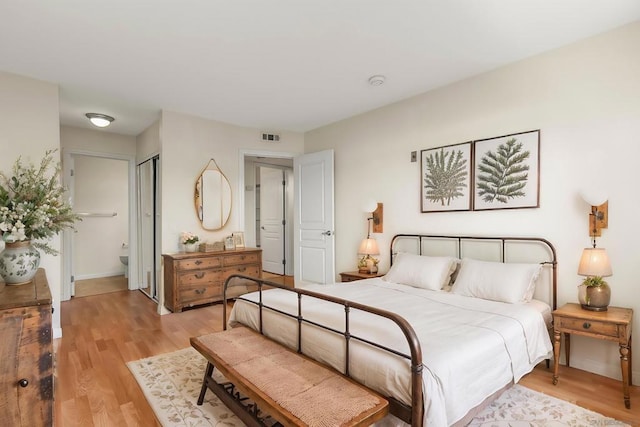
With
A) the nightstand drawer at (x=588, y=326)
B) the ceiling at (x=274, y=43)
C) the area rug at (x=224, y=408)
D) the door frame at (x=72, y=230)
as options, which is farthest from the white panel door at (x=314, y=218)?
the nightstand drawer at (x=588, y=326)

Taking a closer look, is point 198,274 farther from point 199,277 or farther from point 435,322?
point 435,322

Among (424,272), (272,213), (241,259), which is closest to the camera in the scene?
(424,272)

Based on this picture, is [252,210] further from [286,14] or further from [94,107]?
[286,14]

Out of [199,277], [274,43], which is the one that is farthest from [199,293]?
[274,43]

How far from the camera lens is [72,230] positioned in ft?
17.6

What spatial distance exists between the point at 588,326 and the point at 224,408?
102 inches

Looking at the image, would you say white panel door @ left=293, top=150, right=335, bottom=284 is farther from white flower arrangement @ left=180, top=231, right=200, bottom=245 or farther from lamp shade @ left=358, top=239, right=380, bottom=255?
white flower arrangement @ left=180, top=231, right=200, bottom=245

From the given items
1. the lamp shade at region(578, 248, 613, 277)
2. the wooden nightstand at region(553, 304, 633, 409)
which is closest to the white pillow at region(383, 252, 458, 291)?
the wooden nightstand at region(553, 304, 633, 409)

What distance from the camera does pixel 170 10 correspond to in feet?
7.49

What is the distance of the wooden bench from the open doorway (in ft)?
15.2

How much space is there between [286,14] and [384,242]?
2.82m

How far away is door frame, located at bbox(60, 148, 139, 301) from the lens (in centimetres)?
496

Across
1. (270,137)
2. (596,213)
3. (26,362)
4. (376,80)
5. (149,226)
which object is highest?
(376,80)

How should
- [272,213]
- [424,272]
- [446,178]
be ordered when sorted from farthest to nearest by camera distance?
[272,213] < [446,178] < [424,272]
